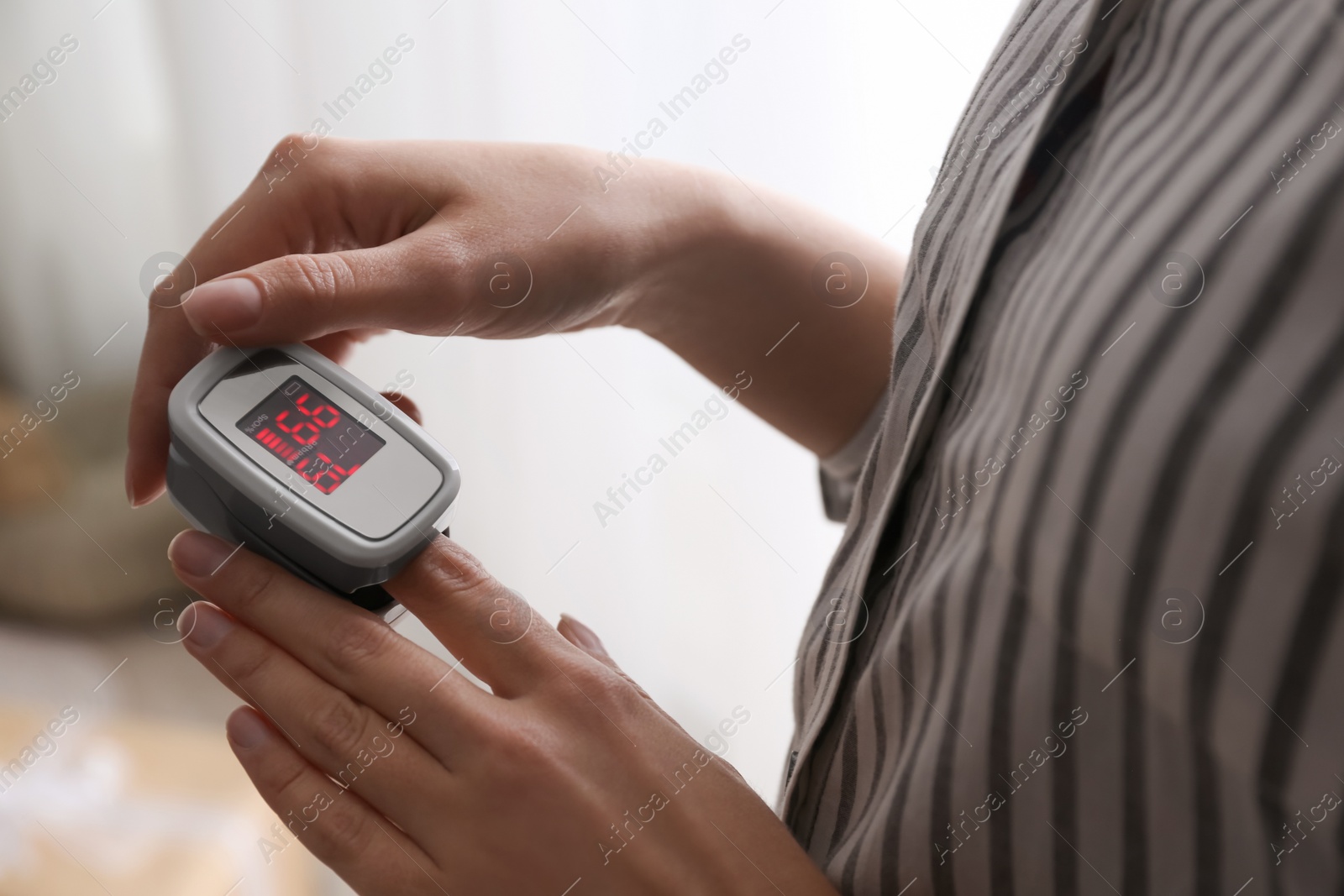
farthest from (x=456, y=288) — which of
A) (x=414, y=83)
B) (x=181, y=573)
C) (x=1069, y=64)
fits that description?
(x=414, y=83)

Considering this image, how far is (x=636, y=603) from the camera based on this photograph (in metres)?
1.13

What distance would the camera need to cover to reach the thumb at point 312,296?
1.48ft

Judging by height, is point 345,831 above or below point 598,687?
below

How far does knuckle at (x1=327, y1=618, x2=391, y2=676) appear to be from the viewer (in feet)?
1.45

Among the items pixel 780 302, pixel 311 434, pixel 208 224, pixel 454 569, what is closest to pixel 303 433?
pixel 311 434

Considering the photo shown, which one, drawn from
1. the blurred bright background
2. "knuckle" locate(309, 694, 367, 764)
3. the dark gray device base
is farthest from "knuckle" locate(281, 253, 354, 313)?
the blurred bright background

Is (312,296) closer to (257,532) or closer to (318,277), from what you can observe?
(318,277)

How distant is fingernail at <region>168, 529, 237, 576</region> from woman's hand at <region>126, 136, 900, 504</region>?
10 cm

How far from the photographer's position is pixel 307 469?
46 cm

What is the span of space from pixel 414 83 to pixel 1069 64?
79cm

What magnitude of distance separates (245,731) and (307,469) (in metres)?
0.14

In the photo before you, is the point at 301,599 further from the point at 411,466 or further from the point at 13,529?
the point at 13,529

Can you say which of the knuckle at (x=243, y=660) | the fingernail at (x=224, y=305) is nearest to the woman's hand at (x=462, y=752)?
the knuckle at (x=243, y=660)

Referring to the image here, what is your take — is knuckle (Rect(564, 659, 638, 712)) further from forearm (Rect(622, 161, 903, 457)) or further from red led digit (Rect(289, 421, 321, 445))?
forearm (Rect(622, 161, 903, 457))
